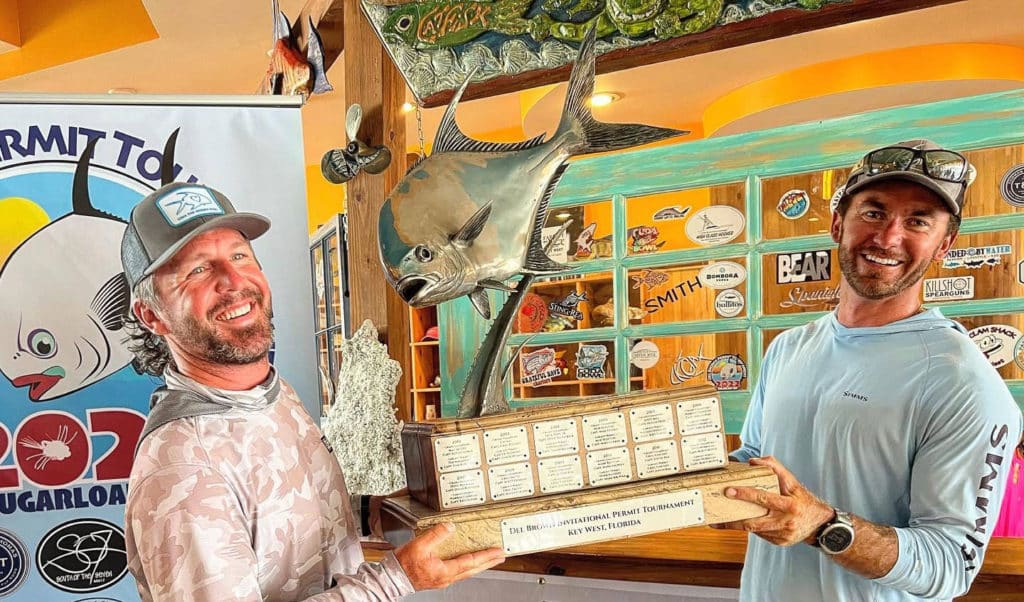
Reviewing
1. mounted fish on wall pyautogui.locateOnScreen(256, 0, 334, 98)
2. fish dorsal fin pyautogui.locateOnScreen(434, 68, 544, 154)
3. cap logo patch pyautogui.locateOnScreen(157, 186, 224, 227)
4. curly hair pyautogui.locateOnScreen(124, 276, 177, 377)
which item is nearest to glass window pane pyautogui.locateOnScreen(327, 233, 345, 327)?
mounted fish on wall pyautogui.locateOnScreen(256, 0, 334, 98)

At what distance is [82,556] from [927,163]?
2.08 m

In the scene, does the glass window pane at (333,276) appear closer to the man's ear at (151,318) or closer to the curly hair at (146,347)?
the curly hair at (146,347)

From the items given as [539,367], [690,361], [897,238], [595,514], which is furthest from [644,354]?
[595,514]

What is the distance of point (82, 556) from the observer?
69.9 inches

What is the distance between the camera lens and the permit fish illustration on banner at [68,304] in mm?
1744

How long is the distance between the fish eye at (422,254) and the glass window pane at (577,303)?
110 centimetres

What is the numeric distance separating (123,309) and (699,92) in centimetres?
346

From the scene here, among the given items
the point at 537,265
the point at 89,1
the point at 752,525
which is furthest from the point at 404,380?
the point at 89,1

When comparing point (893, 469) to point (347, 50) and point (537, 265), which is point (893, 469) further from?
point (347, 50)

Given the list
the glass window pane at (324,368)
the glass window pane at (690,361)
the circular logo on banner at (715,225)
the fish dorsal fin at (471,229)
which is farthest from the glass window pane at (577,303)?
the glass window pane at (324,368)

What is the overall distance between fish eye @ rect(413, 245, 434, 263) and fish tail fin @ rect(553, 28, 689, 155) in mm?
301

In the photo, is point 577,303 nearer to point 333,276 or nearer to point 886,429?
point 886,429

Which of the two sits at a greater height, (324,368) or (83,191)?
(83,191)

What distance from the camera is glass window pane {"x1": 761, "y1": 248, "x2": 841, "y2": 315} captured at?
1968 millimetres
